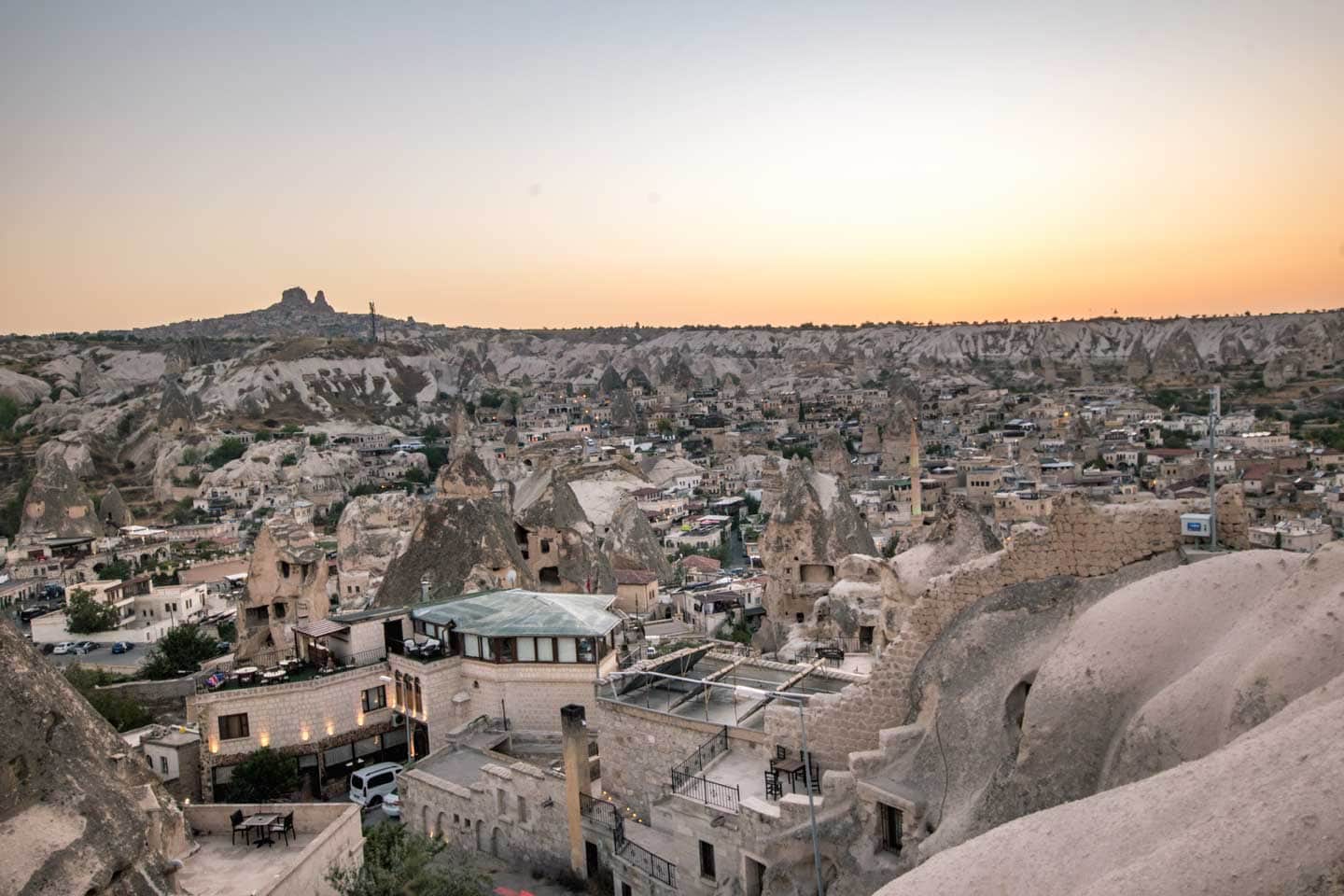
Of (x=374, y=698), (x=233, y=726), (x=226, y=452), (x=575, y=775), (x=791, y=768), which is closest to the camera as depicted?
(x=791, y=768)

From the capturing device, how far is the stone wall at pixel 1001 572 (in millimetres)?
7727

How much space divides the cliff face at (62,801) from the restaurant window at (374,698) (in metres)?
7.75

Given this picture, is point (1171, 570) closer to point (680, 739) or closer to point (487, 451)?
point (680, 739)

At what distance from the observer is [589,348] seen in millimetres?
188125

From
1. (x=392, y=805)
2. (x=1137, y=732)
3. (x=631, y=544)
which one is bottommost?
(x=392, y=805)

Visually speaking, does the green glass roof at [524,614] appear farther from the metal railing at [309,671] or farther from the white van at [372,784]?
the white van at [372,784]

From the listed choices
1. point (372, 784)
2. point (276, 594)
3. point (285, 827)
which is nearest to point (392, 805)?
point (372, 784)

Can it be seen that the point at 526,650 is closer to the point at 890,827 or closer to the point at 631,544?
the point at 890,827

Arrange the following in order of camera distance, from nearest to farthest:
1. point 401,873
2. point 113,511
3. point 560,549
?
point 401,873, point 560,549, point 113,511

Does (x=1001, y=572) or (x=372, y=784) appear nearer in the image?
(x=1001, y=572)

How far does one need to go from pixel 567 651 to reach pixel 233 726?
6.06 meters

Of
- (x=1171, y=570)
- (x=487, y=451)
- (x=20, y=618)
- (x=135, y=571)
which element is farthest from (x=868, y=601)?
(x=487, y=451)

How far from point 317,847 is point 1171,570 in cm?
967

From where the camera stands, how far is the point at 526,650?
1714 cm
